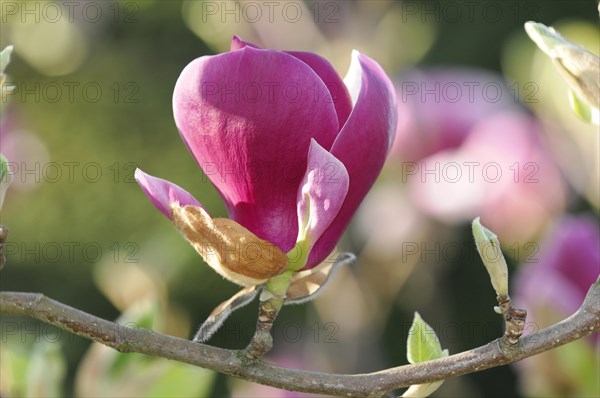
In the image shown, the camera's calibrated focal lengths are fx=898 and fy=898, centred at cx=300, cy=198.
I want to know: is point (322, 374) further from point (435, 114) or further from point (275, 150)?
point (435, 114)

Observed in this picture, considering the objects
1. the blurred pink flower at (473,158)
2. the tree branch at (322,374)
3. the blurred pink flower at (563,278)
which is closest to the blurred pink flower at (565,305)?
the blurred pink flower at (563,278)

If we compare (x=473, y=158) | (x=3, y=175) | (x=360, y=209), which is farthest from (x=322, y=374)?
(x=360, y=209)

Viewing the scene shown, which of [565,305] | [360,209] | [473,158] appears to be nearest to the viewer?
[565,305]

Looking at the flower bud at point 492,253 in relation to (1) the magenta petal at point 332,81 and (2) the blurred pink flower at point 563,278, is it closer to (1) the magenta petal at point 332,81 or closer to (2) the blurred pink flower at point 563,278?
(1) the magenta petal at point 332,81

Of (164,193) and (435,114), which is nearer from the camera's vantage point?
(164,193)

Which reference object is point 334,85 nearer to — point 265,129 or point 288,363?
point 265,129

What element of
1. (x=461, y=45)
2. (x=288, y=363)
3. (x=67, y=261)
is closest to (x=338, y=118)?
(x=288, y=363)
